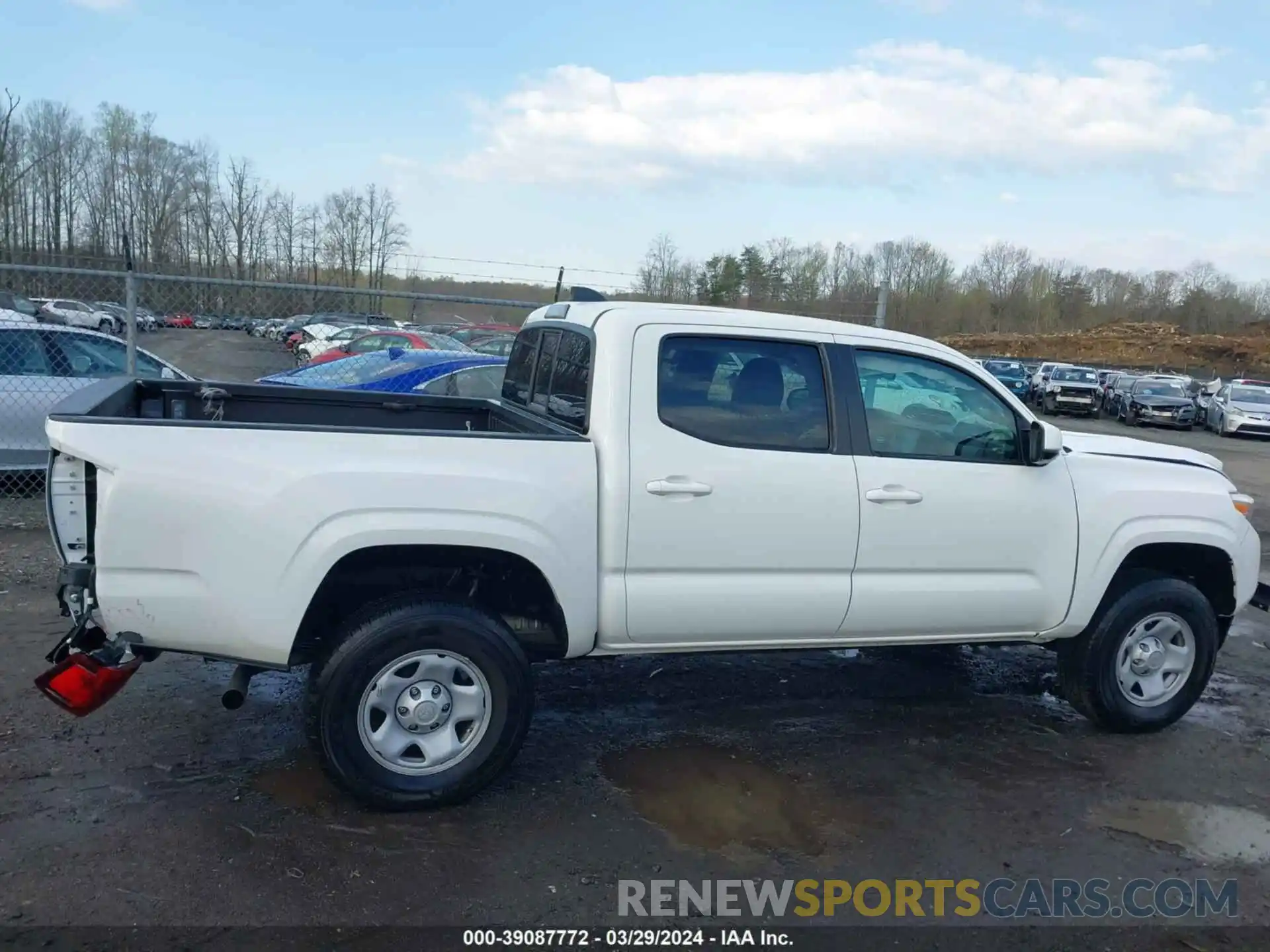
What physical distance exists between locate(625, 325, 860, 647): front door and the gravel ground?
0.74 metres

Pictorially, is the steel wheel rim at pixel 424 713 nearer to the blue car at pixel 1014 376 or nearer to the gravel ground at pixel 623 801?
the gravel ground at pixel 623 801

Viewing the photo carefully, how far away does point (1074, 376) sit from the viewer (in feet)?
105

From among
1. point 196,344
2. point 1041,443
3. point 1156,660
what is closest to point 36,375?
point 196,344

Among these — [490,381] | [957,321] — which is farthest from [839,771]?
[957,321]

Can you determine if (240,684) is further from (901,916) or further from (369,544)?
(901,916)

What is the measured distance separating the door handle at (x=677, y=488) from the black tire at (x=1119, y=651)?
228 cm

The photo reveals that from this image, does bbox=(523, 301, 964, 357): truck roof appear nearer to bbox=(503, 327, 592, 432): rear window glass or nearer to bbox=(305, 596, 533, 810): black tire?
bbox=(503, 327, 592, 432): rear window glass

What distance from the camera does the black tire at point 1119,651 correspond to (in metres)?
4.81

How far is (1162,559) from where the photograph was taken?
5074 millimetres

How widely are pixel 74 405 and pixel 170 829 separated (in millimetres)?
1698

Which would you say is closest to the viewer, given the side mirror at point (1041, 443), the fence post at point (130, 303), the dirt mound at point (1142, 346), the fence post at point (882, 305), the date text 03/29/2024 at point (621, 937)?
the date text 03/29/2024 at point (621, 937)

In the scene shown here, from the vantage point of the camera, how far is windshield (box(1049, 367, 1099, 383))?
31.8 meters

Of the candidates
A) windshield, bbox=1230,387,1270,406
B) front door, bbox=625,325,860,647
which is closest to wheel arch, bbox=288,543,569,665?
front door, bbox=625,325,860,647

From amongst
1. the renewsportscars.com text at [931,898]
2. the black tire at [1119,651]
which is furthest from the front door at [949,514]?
the renewsportscars.com text at [931,898]
